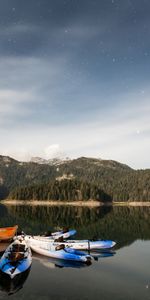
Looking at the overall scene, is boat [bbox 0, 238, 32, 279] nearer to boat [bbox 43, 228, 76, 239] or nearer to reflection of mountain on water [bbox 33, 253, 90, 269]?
reflection of mountain on water [bbox 33, 253, 90, 269]

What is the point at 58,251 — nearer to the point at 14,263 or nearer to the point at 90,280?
the point at 90,280

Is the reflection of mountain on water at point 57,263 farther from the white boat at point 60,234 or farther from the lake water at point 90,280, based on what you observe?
the white boat at point 60,234

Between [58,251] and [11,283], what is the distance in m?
15.2

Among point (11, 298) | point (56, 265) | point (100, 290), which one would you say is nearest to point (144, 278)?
point (100, 290)

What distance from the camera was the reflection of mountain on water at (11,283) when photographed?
35.9m

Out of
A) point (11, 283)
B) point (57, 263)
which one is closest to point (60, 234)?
point (57, 263)

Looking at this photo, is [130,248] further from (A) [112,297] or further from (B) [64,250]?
(A) [112,297]

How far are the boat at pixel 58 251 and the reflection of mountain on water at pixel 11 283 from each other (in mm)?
10978

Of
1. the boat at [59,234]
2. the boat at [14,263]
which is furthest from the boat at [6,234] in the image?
the boat at [14,263]

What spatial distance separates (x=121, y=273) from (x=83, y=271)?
5.13 metres

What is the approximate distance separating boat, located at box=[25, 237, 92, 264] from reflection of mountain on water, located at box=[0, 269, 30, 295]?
1098cm

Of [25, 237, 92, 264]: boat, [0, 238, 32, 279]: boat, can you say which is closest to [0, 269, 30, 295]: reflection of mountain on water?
[0, 238, 32, 279]: boat

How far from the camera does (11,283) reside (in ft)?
125

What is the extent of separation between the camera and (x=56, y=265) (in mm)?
48688
